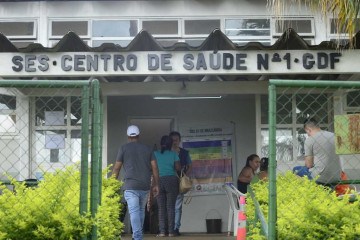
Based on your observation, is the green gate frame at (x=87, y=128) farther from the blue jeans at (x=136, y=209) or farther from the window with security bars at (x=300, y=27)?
the window with security bars at (x=300, y=27)

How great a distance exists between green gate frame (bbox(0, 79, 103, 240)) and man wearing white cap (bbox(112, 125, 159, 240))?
3.48 metres

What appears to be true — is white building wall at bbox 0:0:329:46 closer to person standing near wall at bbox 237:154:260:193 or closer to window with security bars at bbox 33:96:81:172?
window with security bars at bbox 33:96:81:172

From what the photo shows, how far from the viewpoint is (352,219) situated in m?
4.46

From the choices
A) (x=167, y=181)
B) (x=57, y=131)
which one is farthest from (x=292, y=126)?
(x=57, y=131)

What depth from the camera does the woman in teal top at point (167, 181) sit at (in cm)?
1010

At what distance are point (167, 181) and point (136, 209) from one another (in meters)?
1.90

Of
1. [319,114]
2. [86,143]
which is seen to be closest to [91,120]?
[86,143]

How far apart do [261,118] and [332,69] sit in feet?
6.96

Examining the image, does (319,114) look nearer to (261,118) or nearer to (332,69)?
(261,118)

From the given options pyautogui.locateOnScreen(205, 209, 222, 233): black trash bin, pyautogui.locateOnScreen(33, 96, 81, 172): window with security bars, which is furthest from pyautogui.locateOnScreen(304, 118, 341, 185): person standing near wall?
pyautogui.locateOnScreen(205, 209, 222, 233): black trash bin

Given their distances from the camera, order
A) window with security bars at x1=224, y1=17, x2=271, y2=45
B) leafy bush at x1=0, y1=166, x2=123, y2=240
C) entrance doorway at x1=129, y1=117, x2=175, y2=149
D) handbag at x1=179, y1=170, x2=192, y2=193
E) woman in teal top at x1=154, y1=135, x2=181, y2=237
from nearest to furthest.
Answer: leafy bush at x1=0, y1=166, x2=123, y2=240 → woman in teal top at x1=154, y1=135, x2=181, y2=237 → handbag at x1=179, y1=170, x2=192, y2=193 → window with security bars at x1=224, y1=17, x2=271, y2=45 → entrance doorway at x1=129, y1=117, x2=175, y2=149

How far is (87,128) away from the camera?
4605 mm

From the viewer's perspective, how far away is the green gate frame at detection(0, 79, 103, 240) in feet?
14.8

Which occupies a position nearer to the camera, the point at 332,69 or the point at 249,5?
the point at 332,69
